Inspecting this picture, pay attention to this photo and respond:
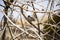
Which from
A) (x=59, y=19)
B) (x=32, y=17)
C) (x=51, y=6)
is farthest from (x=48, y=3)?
(x=59, y=19)

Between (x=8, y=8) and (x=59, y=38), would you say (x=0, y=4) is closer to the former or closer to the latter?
(x=8, y=8)

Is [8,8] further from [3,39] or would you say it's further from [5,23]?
[3,39]

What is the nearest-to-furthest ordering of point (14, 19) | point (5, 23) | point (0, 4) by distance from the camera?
1. point (0, 4)
2. point (5, 23)
3. point (14, 19)

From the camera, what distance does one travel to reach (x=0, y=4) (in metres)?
1.48

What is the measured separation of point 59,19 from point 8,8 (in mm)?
2146

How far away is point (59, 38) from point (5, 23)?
180 cm

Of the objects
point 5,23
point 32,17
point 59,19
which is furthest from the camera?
point 59,19

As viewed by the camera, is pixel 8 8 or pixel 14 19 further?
pixel 14 19

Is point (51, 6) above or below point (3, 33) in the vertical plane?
above

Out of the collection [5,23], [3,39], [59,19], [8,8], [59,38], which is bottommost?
[59,38]

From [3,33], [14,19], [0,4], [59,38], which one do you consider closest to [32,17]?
[14,19]

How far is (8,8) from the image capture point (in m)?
1.53

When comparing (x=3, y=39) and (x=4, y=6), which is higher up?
(x=4, y=6)

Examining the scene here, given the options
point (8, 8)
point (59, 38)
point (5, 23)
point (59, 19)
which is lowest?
point (59, 38)
